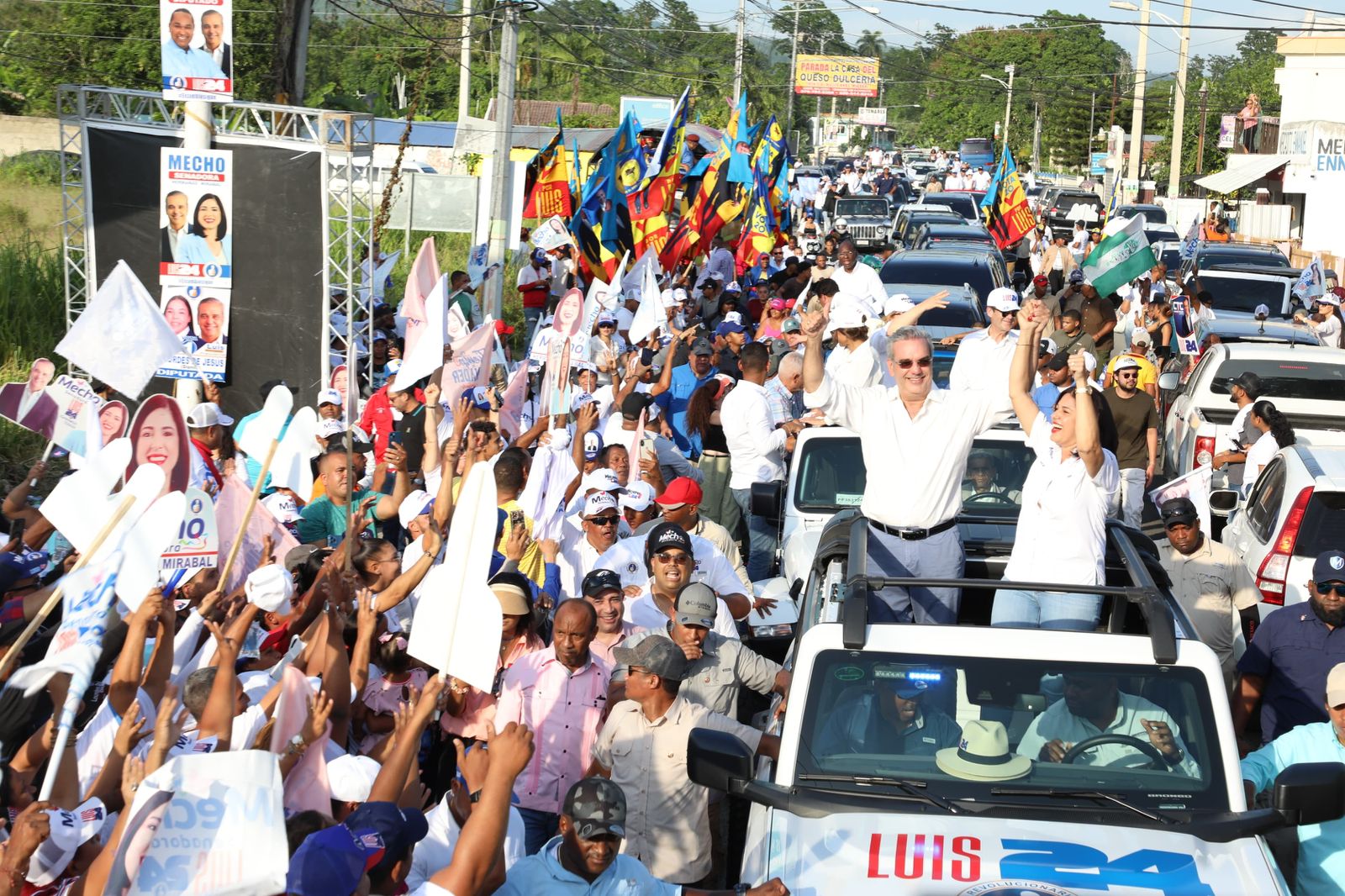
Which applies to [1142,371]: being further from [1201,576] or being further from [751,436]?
[1201,576]

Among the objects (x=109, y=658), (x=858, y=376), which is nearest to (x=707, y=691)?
(x=109, y=658)

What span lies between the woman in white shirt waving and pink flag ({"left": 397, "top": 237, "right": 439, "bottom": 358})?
424 centimetres

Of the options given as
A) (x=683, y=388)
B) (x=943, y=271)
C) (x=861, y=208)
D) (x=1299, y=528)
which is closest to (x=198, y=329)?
(x=683, y=388)

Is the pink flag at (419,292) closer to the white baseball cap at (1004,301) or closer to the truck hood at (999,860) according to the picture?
the white baseball cap at (1004,301)

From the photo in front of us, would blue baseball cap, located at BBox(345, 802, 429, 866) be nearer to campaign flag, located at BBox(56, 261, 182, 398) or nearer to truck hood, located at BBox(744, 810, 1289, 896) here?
truck hood, located at BBox(744, 810, 1289, 896)

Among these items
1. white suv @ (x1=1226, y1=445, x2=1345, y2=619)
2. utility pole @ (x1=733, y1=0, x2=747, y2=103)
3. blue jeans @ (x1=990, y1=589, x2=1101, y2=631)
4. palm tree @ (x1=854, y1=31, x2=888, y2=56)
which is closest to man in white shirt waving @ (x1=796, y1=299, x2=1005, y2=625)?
blue jeans @ (x1=990, y1=589, x2=1101, y2=631)

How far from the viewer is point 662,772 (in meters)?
5.71

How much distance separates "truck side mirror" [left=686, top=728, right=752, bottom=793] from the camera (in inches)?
188

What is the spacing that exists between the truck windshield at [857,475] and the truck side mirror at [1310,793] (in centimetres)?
417

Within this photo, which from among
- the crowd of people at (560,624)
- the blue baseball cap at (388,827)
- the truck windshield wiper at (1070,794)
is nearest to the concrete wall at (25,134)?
the crowd of people at (560,624)

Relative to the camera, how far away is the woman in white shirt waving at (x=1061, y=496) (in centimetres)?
610

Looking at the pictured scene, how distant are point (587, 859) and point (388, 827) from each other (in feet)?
2.20

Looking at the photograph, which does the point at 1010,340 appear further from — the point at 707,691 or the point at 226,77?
the point at 226,77

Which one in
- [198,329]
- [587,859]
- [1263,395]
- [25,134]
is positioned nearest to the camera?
[587,859]
